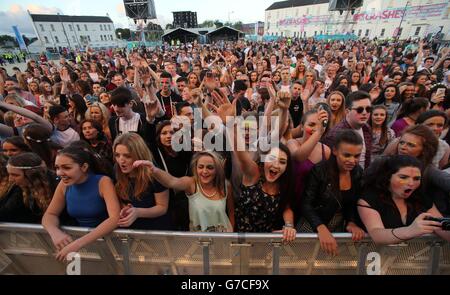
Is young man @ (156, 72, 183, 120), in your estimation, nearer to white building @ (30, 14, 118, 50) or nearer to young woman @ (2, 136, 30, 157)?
young woman @ (2, 136, 30, 157)

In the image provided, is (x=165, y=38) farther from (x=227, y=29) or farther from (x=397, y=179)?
(x=397, y=179)

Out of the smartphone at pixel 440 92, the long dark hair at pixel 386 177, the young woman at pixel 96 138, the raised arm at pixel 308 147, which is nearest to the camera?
the long dark hair at pixel 386 177

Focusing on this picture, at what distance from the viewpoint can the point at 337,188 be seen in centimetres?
209

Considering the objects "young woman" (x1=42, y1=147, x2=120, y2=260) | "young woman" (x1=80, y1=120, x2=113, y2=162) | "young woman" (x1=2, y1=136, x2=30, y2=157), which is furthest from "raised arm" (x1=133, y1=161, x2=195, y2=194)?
"young woman" (x1=2, y1=136, x2=30, y2=157)

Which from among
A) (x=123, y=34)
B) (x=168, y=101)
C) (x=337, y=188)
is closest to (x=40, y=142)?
(x=168, y=101)

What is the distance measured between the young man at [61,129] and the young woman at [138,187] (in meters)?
1.72

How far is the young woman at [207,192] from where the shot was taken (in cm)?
223

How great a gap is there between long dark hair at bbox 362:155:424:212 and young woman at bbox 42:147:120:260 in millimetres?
2326

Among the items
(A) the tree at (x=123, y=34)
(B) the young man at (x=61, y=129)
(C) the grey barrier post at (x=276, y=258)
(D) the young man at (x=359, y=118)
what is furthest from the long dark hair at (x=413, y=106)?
(A) the tree at (x=123, y=34)

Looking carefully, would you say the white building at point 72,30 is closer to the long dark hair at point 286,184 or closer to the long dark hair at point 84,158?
the long dark hair at point 84,158

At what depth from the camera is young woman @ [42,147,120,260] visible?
201 centimetres

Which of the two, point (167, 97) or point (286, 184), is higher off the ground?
point (167, 97)

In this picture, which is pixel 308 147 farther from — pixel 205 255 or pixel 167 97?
pixel 167 97

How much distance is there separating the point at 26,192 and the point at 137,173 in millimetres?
1133
